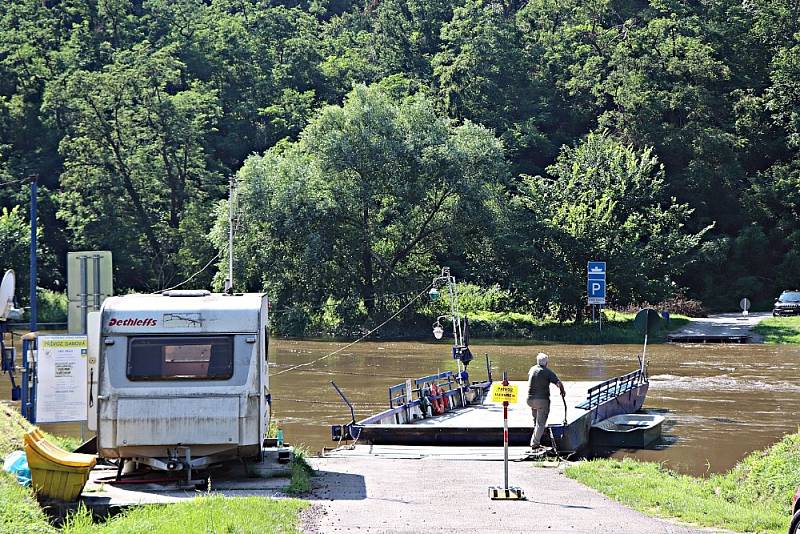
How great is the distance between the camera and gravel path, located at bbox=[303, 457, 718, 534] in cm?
1285

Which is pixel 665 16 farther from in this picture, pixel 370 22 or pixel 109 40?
pixel 109 40

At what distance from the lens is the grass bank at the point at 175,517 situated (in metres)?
11.4

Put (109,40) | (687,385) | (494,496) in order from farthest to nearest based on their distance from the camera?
(109,40) → (687,385) → (494,496)

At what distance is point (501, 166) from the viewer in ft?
200

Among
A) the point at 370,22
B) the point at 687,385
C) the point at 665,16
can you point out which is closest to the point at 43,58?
the point at 370,22

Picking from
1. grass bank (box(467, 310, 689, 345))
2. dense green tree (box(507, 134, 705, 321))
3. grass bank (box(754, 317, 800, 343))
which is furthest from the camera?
dense green tree (box(507, 134, 705, 321))

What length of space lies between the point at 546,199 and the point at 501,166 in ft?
10.6

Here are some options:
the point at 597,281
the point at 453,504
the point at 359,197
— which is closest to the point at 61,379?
the point at 453,504

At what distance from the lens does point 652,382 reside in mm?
38344

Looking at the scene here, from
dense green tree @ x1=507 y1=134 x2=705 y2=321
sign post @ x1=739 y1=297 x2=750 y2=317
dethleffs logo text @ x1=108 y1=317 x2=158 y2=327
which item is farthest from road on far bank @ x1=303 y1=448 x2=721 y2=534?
sign post @ x1=739 y1=297 x2=750 y2=317

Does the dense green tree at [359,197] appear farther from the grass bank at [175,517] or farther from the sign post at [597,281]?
the grass bank at [175,517]

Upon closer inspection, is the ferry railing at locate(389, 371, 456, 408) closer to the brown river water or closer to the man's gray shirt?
the brown river water

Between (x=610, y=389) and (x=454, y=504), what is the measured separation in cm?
1462

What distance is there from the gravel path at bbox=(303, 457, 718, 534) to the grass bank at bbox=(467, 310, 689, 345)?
3836cm
